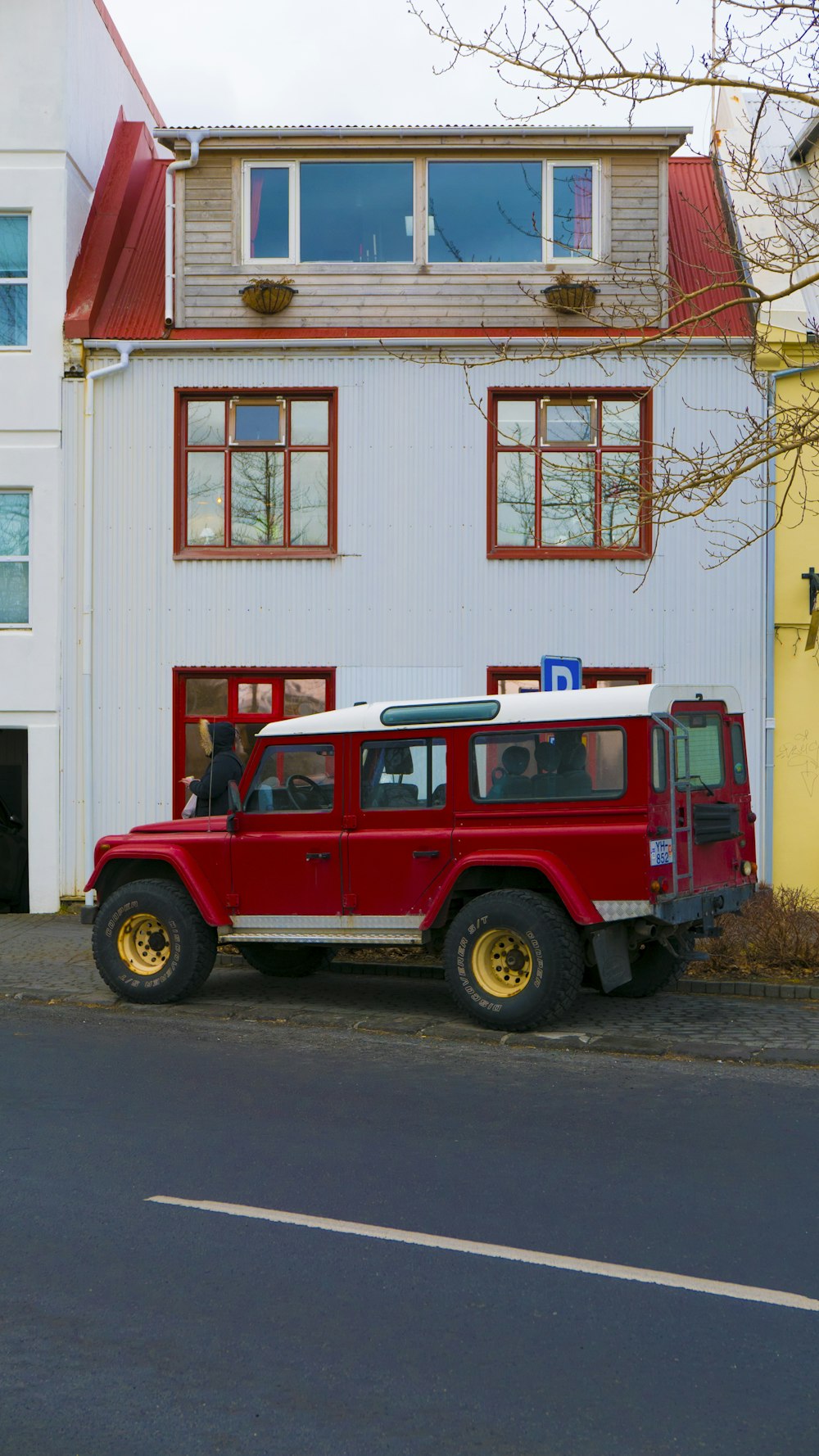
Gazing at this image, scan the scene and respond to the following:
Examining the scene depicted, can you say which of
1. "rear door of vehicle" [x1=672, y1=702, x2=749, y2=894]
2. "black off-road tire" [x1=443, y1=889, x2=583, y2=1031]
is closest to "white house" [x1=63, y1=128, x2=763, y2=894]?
"rear door of vehicle" [x1=672, y1=702, x2=749, y2=894]

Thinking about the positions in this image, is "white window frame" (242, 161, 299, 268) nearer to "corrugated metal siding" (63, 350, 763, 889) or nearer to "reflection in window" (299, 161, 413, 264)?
"reflection in window" (299, 161, 413, 264)

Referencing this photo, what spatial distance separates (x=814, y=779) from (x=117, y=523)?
28.2ft

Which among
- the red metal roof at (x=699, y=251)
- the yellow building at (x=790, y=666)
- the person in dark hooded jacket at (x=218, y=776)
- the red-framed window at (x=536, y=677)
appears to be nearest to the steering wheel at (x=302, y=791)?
the person in dark hooded jacket at (x=218, y=776)

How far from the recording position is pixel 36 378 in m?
17.1

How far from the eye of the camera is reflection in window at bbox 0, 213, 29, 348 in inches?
682

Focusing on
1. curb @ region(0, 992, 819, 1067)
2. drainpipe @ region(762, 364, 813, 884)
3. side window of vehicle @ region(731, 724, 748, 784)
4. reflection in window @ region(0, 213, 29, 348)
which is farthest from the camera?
reflection in window @ region(0, 213, 29, 348)

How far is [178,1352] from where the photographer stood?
4.23 metres

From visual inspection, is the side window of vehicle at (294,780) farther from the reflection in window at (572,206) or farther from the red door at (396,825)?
the reflection in window at (572,206)

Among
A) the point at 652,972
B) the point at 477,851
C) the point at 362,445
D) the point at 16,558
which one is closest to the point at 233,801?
the point at 477,851

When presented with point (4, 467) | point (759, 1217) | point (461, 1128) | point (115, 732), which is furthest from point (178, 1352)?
point (4, 467)

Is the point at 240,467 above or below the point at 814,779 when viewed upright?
above

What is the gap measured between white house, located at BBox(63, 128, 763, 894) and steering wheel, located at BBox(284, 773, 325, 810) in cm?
666

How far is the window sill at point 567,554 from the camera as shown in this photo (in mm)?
16672

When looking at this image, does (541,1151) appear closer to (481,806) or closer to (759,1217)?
(759,1217)
